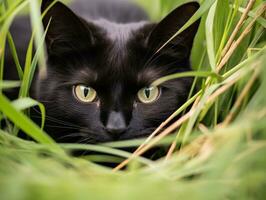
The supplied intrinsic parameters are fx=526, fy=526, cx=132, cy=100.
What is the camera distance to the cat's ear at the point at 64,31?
146 centimetres

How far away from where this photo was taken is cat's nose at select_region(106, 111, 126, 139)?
54.7 inches

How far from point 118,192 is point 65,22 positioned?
78 centimetres

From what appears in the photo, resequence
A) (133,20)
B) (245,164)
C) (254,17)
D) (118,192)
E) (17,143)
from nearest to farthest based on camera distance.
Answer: (118,192)
(245,164)
(17,143)
(254,17)
(133,20)

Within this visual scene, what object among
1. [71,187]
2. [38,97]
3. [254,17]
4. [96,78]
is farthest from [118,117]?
[71,187]

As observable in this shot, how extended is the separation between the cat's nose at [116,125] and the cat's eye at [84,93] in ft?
0.36

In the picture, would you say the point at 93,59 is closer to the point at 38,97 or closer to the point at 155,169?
the point at 38,97

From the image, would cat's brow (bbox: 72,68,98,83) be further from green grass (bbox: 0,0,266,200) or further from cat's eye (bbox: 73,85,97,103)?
green grass (bbox: 0,0,266,200)

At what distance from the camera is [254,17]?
1.39m

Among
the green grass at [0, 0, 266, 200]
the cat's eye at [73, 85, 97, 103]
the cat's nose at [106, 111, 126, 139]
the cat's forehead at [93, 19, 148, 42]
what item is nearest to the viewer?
the green grass at [0, 0, 266, 200]

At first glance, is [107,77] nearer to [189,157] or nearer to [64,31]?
[64,31]

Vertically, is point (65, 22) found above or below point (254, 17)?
above

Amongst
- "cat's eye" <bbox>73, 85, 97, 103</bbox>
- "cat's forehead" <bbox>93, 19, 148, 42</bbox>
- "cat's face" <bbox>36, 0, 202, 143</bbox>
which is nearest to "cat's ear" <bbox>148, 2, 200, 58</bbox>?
"cat's face" <bbox>36, 0, 202, 143</bbox>

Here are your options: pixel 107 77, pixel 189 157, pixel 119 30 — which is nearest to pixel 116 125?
pixel 107 77

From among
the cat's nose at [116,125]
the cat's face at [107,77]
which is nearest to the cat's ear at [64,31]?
the cat's face at [107,77]
